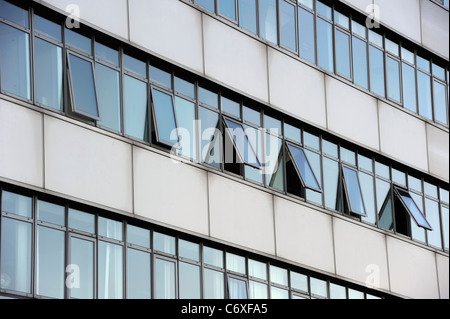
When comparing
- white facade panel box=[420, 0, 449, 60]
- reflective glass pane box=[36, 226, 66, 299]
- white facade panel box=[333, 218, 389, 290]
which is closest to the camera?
reflective glass pane box=[36, 226, 66, 299]

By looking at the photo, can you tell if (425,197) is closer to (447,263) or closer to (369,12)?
(447,263)

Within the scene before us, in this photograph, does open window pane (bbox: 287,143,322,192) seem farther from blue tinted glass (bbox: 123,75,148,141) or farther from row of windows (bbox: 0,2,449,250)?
blue tinted glass (bbox: 123,75,148,141)

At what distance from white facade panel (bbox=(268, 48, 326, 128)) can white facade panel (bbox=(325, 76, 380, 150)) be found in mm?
335

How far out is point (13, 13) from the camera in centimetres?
2294

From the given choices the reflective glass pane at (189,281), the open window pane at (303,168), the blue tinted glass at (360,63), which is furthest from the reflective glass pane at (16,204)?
the blue tinted glass at (360,63)

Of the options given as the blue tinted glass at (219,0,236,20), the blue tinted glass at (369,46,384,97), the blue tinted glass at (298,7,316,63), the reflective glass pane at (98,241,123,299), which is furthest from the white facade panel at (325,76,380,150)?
the reflective glass pane at (98,241,123,299)

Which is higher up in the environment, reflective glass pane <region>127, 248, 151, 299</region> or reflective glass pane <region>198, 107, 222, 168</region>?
reflective glass pane <region>198, 107, 222, 168</region>

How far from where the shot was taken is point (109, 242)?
23.8 meters

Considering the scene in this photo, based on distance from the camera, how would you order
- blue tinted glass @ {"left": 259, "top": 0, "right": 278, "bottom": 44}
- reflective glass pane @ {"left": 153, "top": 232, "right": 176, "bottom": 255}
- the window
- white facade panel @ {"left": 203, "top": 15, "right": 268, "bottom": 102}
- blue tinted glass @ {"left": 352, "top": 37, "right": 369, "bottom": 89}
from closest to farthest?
1. the window
2. reflective glass pane @ {"left": 153, "top": 232, "right": 176, "bottom": 255}
3. white facade panel @ {"left": 203, "top": 15, "right": 268, "bottom": 102}
4. blue tinted glass @ {"left": 259, "top": 0, "right": 278, "bottom": 44}
5. blue tinted glass @ {"left": 352, "top": 37, "right": 369, "bottom": 89}

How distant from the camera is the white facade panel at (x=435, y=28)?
34000mm

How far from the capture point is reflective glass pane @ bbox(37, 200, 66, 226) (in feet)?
74.2

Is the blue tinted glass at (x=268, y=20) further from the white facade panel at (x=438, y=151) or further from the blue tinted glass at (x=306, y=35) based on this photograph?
the white facade panel at (x=438, y=151)

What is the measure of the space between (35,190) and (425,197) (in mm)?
13472

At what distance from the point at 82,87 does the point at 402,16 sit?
11613 millimetres
